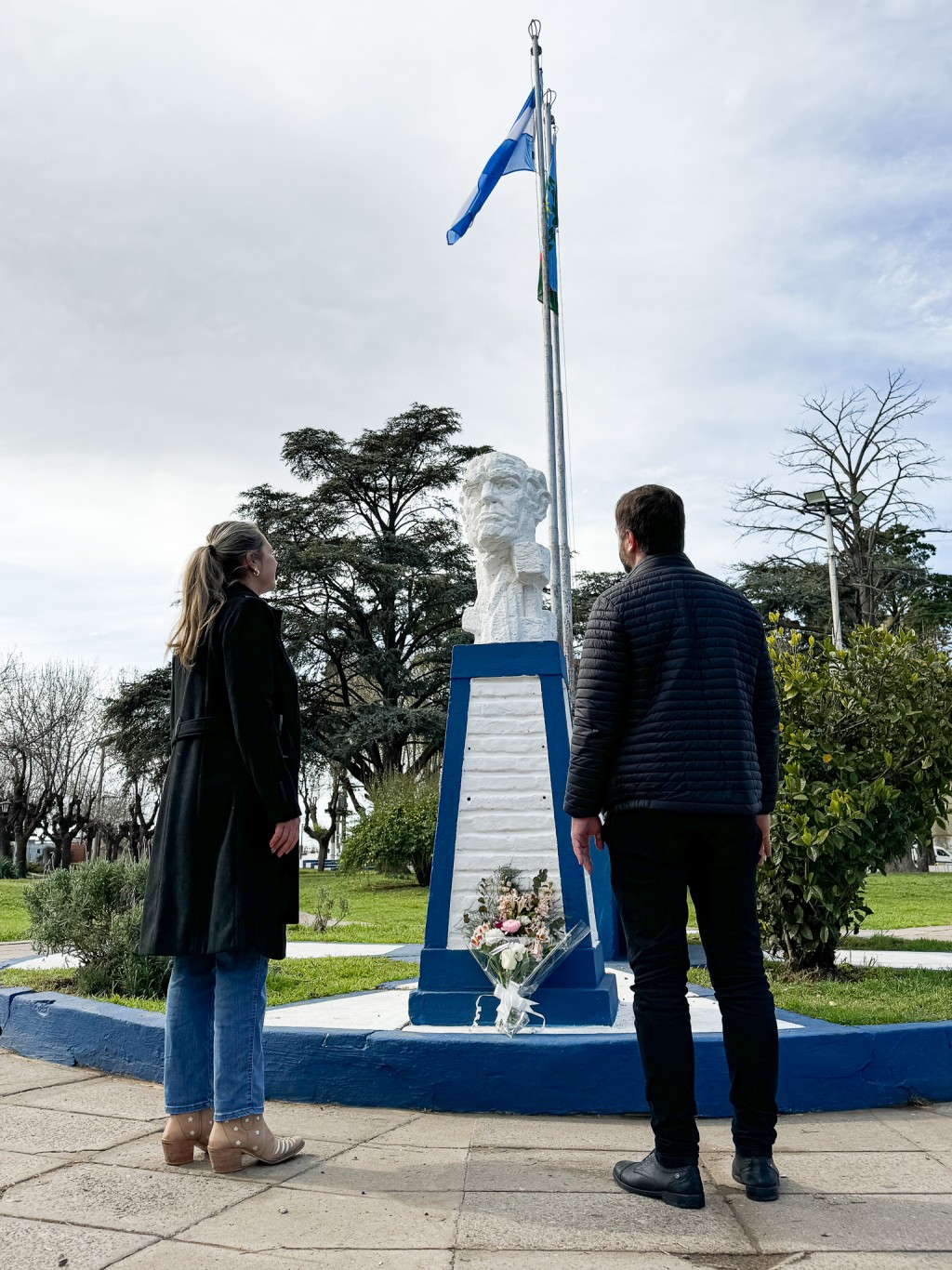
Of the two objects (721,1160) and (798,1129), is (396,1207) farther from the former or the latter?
(798,1129)

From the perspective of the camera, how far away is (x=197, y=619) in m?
3.11

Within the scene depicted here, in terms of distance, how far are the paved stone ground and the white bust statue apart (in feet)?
8.46

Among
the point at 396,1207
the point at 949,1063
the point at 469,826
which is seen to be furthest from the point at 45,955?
the point at 949,1063

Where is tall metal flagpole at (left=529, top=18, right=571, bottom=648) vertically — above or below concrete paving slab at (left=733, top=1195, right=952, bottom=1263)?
above

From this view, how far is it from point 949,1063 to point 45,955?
5443mm

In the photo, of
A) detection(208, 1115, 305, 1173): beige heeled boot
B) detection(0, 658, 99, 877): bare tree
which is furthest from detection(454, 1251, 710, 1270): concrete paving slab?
detection(0, 658, 99, 877): bare tree

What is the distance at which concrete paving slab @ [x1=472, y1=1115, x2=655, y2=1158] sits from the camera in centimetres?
316

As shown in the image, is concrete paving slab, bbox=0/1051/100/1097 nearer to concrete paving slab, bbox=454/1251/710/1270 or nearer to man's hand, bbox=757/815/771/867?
concrete paving slab, bbox=454/1251/710/1270

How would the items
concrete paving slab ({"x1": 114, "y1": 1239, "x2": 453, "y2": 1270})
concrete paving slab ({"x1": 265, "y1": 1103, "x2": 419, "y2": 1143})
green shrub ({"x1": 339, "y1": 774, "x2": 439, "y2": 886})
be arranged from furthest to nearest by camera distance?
green shrub ({"x1": 339, "y1": 774, "x2": 439, "y2": 886})
concrete paving slab ({"x1": 265, "y1": 1103, "x2": 419, "y2": 1143})
concrete paving slab ({"x1": 114, "y1": 1239, "x2": 453, "y2": 1270})

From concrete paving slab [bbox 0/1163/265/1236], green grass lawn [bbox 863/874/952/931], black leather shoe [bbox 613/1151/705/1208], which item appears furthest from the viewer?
green grass lawn [bbox 863/874/952/931]

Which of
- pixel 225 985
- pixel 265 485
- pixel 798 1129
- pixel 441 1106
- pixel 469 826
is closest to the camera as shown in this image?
pixel 225 985

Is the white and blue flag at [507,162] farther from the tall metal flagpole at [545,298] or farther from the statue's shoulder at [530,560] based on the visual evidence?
the statue's shoulder at [530,560]

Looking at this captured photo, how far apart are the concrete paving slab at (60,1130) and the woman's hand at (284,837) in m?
1.09

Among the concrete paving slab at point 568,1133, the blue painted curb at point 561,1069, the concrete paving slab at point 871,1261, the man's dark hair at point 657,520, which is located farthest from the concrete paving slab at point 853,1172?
the man's dark hair at point 657,520
